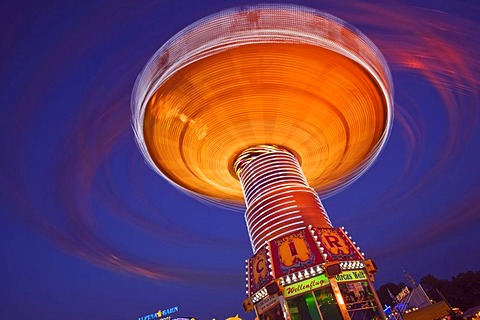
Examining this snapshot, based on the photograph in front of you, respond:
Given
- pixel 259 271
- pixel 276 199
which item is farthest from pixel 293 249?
pixel 276 199

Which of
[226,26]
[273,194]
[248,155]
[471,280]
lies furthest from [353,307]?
[471,280]

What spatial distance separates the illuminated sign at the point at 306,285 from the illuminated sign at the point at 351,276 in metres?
0.67

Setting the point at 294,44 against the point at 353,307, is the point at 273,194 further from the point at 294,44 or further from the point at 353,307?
the point at 294,44

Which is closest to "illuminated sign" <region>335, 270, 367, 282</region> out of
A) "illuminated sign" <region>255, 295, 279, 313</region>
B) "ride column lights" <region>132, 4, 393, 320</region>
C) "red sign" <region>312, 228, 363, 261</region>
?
"ride column lights" <region>132, 4, 393, 320</region>

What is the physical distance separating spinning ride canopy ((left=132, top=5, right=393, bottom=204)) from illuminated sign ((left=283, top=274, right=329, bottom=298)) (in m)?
9.80

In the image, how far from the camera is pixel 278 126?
22.9 meters

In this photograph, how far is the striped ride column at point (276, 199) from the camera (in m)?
19.2

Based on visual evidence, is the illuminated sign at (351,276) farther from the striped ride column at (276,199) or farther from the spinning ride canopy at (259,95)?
the spinning ride canopy at (259,95)

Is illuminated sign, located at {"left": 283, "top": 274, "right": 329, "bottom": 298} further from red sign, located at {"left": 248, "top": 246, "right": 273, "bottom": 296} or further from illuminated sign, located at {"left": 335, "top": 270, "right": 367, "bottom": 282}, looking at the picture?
red sign, located at {"left": 248, "top": 246, "right": 273, "bottom": 296}

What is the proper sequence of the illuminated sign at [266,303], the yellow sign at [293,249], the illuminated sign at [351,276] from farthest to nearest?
1. the illuminated sign at [266,303]
2. the yellow sign at [293,249]
3. the illuminated sign at [351,276]

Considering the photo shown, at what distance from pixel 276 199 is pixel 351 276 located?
5.47 m

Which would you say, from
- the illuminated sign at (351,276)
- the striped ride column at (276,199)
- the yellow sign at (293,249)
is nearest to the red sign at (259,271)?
the yellow sign at (293,249)

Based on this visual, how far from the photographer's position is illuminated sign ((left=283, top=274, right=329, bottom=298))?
16547mm

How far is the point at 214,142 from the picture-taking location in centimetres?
2314
